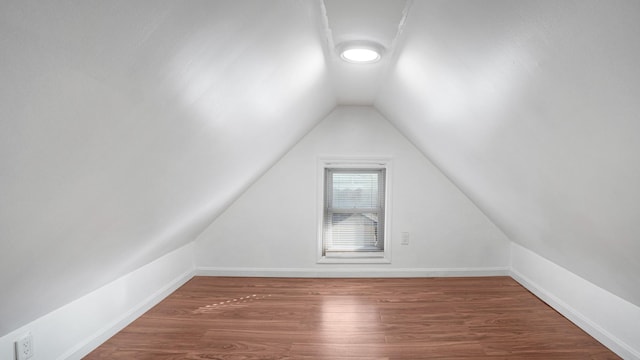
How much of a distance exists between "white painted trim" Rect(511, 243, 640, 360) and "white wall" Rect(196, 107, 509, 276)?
0.46 m

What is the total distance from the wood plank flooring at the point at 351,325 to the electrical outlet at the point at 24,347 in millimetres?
403

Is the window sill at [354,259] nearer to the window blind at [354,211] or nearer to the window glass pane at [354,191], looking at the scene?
the window blind at [354,211]

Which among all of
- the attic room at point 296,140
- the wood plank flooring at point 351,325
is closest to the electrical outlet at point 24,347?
the attic room at point 296,140

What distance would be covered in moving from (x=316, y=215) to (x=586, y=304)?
230 cm

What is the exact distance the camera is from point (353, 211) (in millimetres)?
3521

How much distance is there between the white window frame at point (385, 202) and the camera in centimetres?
332

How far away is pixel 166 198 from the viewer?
5.63ft

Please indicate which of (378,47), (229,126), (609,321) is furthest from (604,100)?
(609,321)

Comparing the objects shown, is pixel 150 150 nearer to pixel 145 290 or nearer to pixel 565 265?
pixel 145 290

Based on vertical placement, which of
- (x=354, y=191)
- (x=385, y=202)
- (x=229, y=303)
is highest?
(x=354, y=191)

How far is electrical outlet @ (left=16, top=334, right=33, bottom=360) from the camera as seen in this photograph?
1.53m

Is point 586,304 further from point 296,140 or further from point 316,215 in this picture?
point 296,140

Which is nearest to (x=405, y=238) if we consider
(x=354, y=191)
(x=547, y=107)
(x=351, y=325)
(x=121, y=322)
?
(x=354, y=191)

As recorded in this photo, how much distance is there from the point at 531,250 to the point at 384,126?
1.84 m
